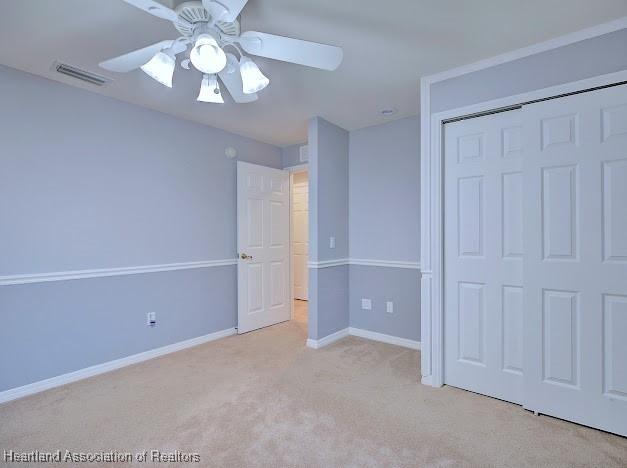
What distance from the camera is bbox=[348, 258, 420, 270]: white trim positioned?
11.2ft

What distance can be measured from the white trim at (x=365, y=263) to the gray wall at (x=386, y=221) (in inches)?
1.5

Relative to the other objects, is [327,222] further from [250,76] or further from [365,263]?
[250,76]

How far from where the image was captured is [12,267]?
2.38 metres

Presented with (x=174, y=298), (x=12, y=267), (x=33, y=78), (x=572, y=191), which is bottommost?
(x=174, y=298)

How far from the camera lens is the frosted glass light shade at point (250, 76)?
175cm

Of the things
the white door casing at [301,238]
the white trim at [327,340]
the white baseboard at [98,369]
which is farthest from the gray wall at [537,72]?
the white door casing at [301,238]

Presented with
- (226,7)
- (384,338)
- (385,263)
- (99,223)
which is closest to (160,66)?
(226,7)

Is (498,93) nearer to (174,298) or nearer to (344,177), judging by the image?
(344,177)

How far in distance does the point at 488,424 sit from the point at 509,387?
0.38 metres

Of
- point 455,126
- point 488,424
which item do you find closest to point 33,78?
point 455,126

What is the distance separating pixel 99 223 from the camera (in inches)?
111

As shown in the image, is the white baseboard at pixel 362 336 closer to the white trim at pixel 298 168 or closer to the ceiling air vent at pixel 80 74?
the white trim at pixel 298 168

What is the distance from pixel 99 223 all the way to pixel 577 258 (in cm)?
347

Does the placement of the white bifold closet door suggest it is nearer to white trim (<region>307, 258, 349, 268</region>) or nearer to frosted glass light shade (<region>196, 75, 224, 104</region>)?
white trim (<region>307, 258, 349, 268</region>)
